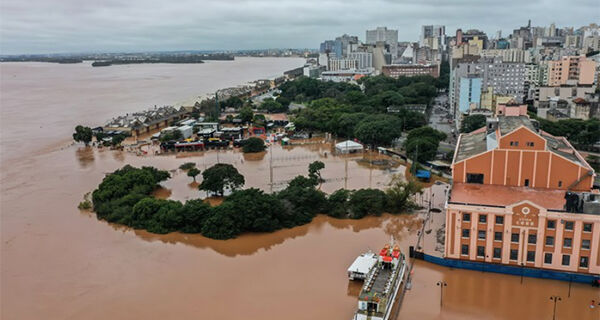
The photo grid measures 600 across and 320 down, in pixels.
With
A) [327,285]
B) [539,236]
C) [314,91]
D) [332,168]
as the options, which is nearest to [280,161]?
[332,168]

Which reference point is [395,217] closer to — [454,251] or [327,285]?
[454,251]

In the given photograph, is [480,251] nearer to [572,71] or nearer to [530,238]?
[530,238]

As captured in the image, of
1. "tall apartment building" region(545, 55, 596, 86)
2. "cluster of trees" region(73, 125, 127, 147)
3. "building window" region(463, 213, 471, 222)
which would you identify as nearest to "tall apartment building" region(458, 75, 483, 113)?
"tall apartment building" region(545, 55, 596, 86)

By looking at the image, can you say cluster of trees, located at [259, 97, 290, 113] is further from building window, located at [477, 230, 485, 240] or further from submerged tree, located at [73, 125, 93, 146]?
building window, located at [477, 230, 485, 240]

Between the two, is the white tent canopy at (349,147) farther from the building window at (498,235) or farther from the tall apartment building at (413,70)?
the tall apartment building at (413,70)

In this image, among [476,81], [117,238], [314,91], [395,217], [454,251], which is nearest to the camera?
[454,251]

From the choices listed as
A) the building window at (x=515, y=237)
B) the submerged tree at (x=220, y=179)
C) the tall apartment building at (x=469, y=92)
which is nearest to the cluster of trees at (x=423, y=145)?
the tall apartment building at (x=469, y=92)
